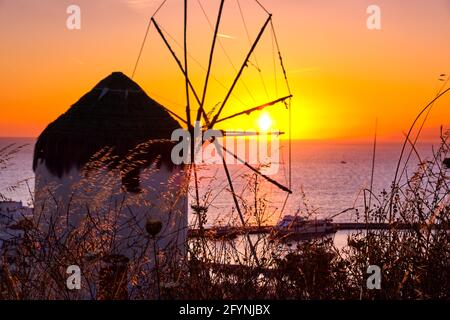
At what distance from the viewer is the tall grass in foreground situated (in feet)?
11.3

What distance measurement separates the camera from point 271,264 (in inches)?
161

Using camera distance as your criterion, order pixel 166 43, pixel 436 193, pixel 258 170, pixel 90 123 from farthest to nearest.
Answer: pixel 166 43
pixel 90 123
pixel 258 170
pixel 436 193

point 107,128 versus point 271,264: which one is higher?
point 107,128

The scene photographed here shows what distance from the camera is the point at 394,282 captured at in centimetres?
351

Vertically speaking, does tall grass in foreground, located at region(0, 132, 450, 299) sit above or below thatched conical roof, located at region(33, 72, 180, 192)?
below

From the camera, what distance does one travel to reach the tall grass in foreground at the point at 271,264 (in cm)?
345

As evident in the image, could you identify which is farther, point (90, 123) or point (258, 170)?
point (90, 123)

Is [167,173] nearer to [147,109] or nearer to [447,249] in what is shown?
[147,109]

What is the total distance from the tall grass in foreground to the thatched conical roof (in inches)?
238

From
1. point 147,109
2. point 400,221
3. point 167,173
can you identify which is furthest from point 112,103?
point 400,221

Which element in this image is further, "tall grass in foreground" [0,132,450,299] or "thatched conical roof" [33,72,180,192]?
"thatched conical roof" [33,72,180,192]

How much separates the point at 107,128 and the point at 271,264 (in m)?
7.03

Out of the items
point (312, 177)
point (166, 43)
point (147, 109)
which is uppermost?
point (166, 43)
